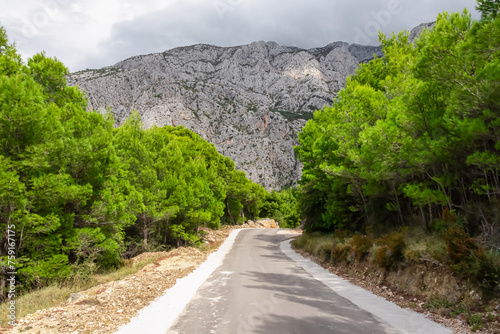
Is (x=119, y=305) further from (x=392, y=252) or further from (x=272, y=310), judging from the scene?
(x=392, y=252)

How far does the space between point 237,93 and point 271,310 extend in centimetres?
13058

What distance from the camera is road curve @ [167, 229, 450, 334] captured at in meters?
6.19

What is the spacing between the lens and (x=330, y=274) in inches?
553

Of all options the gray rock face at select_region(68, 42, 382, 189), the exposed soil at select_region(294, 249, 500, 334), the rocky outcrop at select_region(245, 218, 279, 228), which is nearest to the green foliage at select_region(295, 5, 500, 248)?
the exposed soil at select_region(294, 249, 500, 334)

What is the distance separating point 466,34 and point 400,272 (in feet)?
26.5

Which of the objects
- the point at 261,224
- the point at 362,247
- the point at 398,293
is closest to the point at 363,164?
the point at 362,247

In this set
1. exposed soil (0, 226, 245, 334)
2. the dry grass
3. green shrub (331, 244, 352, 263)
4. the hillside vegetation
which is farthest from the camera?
green shrub (331, 244, 352, 263)

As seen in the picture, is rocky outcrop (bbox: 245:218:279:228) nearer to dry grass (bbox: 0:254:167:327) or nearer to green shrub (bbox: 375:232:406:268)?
dry grass (bbox: 0:254:167:327)

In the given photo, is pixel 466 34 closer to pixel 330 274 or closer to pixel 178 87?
pixel 330 274

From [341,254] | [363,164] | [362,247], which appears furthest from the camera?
[341,254]

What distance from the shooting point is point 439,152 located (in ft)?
33.0

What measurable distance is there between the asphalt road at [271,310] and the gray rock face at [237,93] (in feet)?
317

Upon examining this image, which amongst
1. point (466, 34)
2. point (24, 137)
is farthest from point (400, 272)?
point (24, 137)

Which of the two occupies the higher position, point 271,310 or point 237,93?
point 237,93
